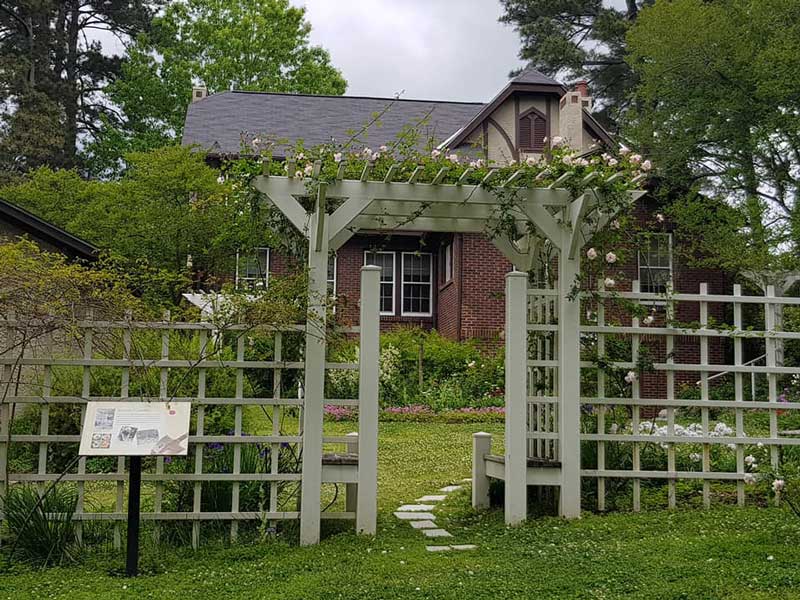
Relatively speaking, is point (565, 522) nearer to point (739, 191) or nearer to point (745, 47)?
point (745, 47)

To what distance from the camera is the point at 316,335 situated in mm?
5934

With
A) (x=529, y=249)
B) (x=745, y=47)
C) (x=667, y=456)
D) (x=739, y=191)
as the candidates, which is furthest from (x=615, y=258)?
(x=739, y=191)

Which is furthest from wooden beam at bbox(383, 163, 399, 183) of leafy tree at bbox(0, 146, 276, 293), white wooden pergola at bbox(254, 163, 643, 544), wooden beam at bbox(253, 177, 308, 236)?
leafy tree at bbox(0, 146, 276, 293)

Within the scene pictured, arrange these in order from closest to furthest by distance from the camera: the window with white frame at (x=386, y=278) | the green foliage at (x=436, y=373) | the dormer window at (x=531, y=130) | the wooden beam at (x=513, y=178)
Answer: the wooden beam at (x=513, y=178)
the green foliage at (x=436, y=373)
the dormer window at (x=531, y=130)
the window with white frame at (x=386, y=278)

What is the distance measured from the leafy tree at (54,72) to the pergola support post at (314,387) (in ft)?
83.4

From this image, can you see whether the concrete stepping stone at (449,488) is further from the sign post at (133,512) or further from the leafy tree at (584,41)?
the leafy tree at (584,41)

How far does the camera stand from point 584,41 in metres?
30.9

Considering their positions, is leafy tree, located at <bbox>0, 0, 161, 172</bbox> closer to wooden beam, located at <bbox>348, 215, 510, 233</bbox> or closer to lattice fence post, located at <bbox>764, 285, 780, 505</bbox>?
wooden beam, located at <bbox>348, 215, 510, 233</bbox>

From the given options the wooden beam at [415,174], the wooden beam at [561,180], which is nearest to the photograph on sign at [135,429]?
the wooden beam at [415,174]

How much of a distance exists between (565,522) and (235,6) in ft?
93.3

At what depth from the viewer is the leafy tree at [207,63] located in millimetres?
29781

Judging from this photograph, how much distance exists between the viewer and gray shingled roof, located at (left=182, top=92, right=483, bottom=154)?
20.4 metres

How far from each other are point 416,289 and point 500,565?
1480cm

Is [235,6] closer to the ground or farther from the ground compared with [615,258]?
farther from the ground
